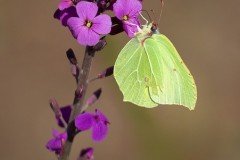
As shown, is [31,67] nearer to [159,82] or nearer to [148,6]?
[148,6]

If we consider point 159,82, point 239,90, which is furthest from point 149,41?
point 239,90

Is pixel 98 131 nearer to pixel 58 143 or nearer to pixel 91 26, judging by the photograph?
pixel 58 143

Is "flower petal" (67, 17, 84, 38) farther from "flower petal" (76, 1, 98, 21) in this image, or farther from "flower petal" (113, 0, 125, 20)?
"flower petal" (113, 0, 125, 20)

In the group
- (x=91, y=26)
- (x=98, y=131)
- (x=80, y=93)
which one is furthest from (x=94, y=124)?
Result: (x=91, y=26)

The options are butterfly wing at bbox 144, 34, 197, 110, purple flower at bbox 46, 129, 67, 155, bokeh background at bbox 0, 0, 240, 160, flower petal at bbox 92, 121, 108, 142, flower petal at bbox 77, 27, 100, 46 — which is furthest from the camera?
bokeh background at bbox 0, 0, 240, 160

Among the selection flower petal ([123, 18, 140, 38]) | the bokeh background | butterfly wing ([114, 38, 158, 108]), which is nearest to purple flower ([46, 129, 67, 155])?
butterfly wing ([114, 38, 158, 108])

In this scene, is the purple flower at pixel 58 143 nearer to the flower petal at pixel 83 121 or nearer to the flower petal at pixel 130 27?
the flower petal at pixel 83 121

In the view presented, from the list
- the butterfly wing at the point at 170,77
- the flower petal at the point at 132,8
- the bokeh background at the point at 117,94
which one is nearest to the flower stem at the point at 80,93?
the flower petal at the point at 132,8
